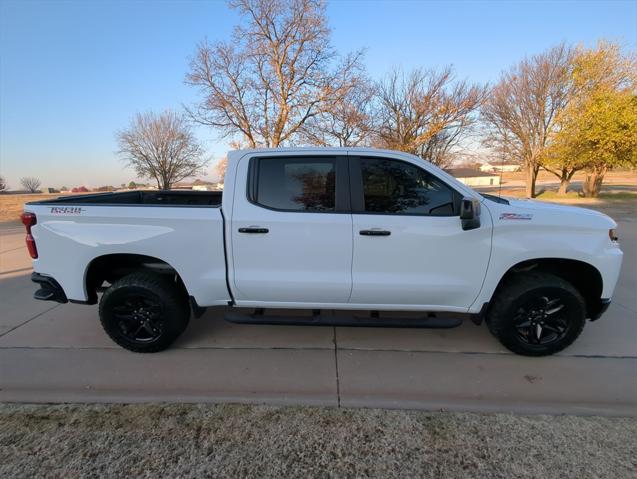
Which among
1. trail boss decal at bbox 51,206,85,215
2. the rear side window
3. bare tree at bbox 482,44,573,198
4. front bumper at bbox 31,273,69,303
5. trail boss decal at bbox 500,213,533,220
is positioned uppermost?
bare tree at bbox 482,44,573,198

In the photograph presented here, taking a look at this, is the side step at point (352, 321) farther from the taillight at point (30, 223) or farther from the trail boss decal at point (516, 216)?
the taillight at point (30, 223)

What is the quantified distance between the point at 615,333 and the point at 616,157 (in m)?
21.9

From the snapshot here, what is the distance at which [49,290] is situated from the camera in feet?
10.9

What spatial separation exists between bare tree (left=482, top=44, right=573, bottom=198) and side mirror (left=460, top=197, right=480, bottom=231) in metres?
24.4

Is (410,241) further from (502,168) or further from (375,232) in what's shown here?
(502,168)

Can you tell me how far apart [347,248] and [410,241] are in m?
0.54

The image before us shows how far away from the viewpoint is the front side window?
296 cm

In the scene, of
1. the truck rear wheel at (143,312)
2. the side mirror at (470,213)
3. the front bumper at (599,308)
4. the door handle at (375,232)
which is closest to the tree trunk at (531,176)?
the front bumper at (599,308)

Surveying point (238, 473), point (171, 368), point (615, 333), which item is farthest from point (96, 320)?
point (615, 333)

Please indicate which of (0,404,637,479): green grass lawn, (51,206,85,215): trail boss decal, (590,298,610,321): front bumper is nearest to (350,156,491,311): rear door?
(0,404,637,479): green grass lawn

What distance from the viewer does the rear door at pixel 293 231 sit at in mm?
2957

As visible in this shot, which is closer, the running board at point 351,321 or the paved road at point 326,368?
the paved road at point 326,368

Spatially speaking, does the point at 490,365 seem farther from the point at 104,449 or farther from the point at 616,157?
the point at 616,157

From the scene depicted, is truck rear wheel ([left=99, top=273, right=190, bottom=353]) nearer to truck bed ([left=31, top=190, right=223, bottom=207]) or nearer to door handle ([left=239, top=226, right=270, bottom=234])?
door handle ([left=239, top=226, right=270, bottom=234])
